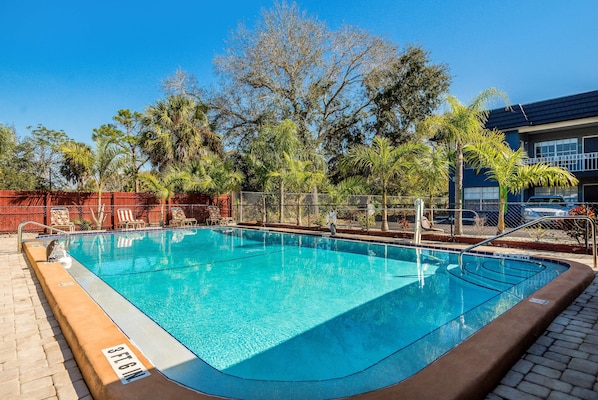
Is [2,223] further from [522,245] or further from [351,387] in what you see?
[522,245]

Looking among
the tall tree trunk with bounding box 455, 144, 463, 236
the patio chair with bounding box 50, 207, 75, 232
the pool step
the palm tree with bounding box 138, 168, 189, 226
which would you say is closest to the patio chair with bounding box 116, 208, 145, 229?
the palm tree with bounding box 138, 168, 189, 226

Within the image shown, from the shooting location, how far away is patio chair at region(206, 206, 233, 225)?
17750mm

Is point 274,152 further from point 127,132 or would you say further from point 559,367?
point 127,132

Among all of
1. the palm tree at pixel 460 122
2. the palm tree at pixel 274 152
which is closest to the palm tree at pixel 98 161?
the palm tree at pixel 274 152

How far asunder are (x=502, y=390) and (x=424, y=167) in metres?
10.7

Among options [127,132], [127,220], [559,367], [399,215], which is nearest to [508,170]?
[399,215]

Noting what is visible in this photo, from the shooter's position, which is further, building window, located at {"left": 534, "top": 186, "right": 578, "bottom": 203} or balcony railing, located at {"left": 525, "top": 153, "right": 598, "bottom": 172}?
building window, located at {"left": 534, "top": 186, "right": 578, "bottom": 203}

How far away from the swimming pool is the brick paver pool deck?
2.32ft

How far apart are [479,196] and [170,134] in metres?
16.7

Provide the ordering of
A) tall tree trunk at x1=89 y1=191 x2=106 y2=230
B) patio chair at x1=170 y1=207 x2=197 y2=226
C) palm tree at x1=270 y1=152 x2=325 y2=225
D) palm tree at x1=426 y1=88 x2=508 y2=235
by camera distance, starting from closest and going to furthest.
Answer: palm tree at x1=426 y1=88 x2=508 y2=235 → palm tree at x1=270 y1=152 x2=325 y2=225 → tall tree trunk at x1=89 y1=191 x2=106 y2=230 → patio chair at x1=170 y1=207 x2=197 y2=226

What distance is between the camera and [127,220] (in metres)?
15.8

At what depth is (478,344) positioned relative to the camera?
2750 millimetres

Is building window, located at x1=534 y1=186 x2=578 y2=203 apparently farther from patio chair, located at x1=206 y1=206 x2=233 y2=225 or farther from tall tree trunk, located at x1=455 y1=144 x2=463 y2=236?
patio chair, located at x1=206 y1=206 x2=233 y2=225

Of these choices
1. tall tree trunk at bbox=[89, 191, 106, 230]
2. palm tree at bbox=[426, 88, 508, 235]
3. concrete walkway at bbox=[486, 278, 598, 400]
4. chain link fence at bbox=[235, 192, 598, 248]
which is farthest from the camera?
tall tree trunk at bbox=[89, 191, 106, 230]
